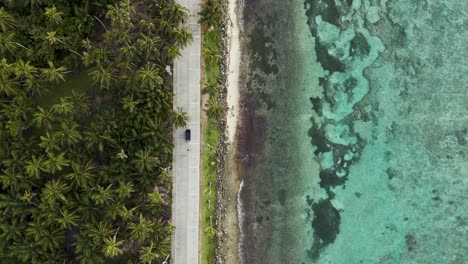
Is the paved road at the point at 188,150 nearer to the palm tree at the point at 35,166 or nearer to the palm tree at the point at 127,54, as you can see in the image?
the palm tree at the point at 127,54

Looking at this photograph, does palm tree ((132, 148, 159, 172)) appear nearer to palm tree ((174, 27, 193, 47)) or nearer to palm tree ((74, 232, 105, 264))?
palm tree ((74, 232, 105, 264))

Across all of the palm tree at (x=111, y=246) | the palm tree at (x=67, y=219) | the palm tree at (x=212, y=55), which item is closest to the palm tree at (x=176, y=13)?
the palm tree at (x=212, y=55)

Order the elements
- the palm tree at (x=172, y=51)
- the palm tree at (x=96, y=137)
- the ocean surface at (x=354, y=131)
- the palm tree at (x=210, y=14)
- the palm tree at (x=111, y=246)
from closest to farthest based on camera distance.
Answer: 1. the palm tree at (x=111, y=246)
2. the palm tree at (x=96, y=137)
3. the palm tree at (x=172, y=51)
4. the palm tree at (x=210, y=14)
5. the ocean surface at (x=354, y=131)

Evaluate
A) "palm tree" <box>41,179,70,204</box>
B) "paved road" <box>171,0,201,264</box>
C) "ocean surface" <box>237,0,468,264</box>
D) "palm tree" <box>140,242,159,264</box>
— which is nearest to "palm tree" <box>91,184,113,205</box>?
"palm tree" <box>41,179,70,204</box>

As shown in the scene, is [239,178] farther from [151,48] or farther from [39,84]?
[39,84]

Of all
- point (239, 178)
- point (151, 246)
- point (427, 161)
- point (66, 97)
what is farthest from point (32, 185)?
point (427, 161)
